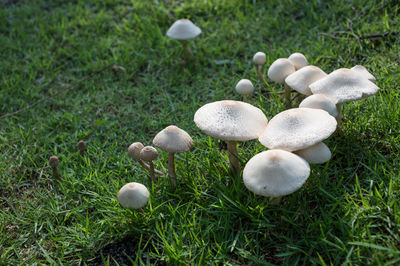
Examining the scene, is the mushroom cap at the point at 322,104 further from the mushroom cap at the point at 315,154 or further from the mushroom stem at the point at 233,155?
the mushroom stem at the point at 233,155

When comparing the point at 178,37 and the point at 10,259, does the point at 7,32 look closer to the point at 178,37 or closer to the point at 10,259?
the point at 178,37

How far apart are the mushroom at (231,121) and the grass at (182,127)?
410mm

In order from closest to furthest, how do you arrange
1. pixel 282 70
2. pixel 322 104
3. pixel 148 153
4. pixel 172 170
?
1. pixel 322 104
2. pixel 148 153
3. pixel 172 170
4. pixel 282 70

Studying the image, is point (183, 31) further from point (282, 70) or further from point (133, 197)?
point (133, 197)

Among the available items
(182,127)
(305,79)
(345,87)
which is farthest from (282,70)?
(182,127)

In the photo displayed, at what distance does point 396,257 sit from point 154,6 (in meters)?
5.17

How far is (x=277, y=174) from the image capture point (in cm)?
222

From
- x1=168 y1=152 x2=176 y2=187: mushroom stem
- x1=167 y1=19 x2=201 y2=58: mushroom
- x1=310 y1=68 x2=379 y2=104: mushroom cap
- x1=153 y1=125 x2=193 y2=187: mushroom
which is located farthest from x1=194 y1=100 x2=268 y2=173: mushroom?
x1=167 y1=19 x2=201 y2=58: mushroom

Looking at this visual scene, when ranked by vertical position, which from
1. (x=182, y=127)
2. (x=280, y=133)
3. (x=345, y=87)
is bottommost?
(x=182, y=127)

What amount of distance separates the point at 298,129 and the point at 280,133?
13 centimetres

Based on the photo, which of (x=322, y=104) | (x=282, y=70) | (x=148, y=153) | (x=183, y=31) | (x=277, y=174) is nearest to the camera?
(x=277, y=174)

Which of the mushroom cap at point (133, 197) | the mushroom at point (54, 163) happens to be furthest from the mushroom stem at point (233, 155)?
the mushroom at point (54, 163)

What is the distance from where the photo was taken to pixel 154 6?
5.91 meters

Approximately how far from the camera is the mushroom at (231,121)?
2492mm
